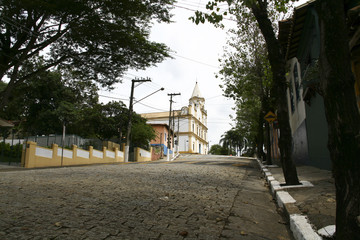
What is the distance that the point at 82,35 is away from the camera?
1362cm

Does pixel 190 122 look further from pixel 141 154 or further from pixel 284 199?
pixel 284 199

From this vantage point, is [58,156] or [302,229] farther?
[58,156]

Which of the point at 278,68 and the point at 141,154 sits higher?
the point at 278,68

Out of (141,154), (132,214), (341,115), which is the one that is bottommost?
(132,214)

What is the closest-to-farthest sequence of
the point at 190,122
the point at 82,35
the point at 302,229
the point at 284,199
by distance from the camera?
the point at 302,229 < the point at 284,199 < the point at 82,35 < the point at 190,122

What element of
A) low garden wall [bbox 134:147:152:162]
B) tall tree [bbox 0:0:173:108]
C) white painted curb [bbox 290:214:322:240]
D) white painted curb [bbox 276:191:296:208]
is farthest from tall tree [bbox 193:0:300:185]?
low garden wall [bbox 134:147:152:162]

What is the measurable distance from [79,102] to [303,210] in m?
31.2

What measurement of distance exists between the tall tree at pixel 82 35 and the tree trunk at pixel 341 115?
12.0 meters

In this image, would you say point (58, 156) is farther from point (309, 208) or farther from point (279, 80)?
point (309, 208)

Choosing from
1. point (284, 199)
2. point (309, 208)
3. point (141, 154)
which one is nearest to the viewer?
point (309, 208)

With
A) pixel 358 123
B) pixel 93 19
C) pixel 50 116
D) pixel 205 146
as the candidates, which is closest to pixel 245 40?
pixel 93 19

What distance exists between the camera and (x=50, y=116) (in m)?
27.9

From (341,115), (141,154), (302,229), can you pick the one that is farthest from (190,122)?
(341,115)

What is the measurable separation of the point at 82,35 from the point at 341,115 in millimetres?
13447
